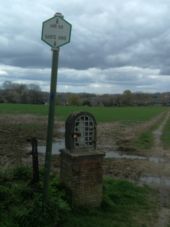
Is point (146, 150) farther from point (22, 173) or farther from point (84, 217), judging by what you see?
point (84, 217)

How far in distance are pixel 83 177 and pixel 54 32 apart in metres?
2.63

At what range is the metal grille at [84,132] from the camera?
262 inches

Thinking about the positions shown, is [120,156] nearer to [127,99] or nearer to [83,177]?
[83,177]

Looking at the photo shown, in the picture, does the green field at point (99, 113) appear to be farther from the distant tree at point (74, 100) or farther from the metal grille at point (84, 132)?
the distant tree at point (74, 100)

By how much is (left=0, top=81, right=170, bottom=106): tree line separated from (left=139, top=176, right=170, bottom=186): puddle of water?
92.4 meters

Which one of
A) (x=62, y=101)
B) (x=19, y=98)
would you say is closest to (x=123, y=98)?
(x=62, y=101)

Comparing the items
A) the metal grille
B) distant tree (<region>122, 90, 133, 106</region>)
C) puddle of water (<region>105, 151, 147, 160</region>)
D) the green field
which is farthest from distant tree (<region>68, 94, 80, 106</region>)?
the metal grille

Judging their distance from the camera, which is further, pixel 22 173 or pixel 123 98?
pixel 123 98

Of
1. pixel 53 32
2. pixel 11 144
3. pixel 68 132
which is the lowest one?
pixel 11 144

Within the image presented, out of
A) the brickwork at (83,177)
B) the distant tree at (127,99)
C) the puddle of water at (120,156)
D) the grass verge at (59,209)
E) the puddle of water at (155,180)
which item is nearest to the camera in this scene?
the grass verge at (59,209)

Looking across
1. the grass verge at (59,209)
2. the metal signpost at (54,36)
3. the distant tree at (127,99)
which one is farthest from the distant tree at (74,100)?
the metal signpost at (54,36)

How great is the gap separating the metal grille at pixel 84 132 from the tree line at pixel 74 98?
96.5 meters

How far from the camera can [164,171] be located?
40.6 feet

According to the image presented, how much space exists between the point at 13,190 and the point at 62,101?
389 feet
